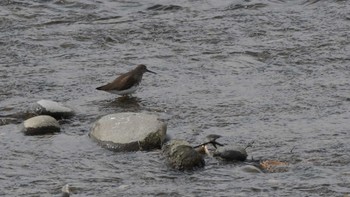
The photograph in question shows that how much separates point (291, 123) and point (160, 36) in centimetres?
389

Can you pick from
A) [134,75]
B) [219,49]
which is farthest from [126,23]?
[134,75]

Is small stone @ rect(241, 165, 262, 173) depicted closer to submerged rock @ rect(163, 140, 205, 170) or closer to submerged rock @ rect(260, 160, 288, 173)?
submerged rock @ rect(260, 160, 288, 173)

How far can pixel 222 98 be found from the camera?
34.0ft

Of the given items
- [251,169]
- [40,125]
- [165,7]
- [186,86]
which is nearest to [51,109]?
[40,125]

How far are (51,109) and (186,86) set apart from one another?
1949 mm

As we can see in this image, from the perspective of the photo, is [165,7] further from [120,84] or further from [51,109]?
[51,109]

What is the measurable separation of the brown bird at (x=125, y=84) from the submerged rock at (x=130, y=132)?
1561 mm

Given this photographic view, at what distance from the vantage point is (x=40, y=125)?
902 cm

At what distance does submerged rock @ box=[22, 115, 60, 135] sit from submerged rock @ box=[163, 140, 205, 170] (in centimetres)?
145

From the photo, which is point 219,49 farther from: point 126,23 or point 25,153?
point 25,153

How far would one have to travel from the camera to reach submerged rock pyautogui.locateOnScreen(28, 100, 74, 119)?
9453 millimetres

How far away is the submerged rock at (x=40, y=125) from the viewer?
902 cm

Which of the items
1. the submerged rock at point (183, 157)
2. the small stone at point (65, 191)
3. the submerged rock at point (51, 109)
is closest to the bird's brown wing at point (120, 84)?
the submerged rock at point (51, 109)

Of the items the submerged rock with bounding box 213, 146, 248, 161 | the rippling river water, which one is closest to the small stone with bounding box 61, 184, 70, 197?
the rippling river water
